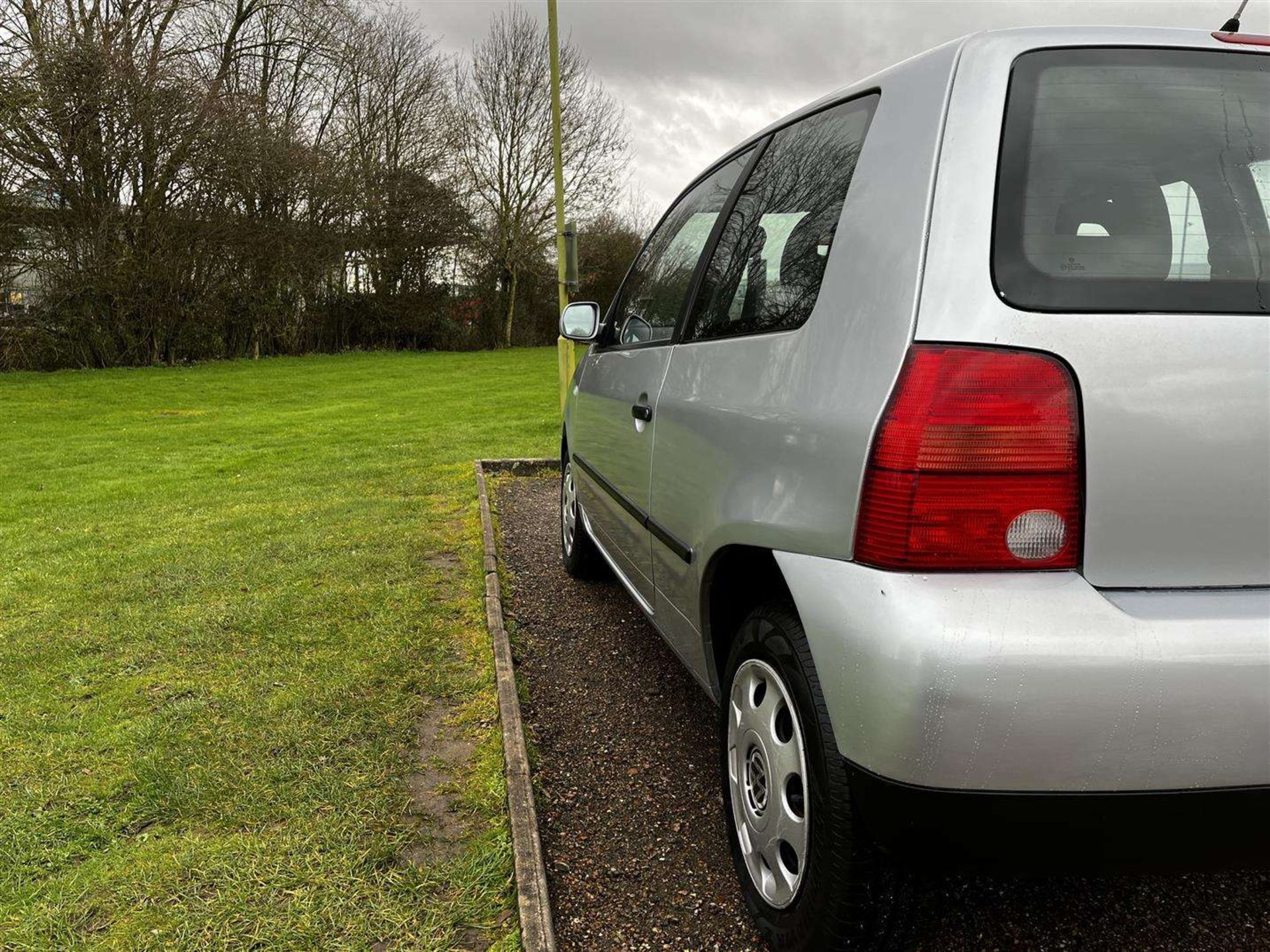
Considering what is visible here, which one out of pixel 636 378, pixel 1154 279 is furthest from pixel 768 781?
pixel 636 378

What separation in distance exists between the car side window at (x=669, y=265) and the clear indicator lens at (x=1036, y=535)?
160 cm

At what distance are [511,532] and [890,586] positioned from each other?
478cm

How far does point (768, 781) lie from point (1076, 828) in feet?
2.20

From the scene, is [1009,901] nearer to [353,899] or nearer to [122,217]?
[353,899]

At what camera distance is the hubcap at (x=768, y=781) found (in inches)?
73.2

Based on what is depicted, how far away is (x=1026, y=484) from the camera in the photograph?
1.47m

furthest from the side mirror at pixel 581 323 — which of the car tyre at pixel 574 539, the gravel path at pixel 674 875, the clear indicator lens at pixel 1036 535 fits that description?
the clear indicator lens at pixel 1036 535

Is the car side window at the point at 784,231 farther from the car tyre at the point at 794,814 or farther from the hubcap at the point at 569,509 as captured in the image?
the hubcap at the point at 569,509

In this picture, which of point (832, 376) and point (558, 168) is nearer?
point (832, 376)

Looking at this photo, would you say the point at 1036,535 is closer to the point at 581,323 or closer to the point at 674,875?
the point at 674,875

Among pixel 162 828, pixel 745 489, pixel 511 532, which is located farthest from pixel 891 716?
pixel 511 532

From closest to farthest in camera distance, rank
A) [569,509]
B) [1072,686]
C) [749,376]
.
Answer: [1072,686] < [749,376] < [569,509]

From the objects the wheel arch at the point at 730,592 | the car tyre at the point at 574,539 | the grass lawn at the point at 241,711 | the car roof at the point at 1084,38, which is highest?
the car roof at the point at 1084,38

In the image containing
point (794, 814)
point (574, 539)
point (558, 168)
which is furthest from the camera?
point (558, 168)
